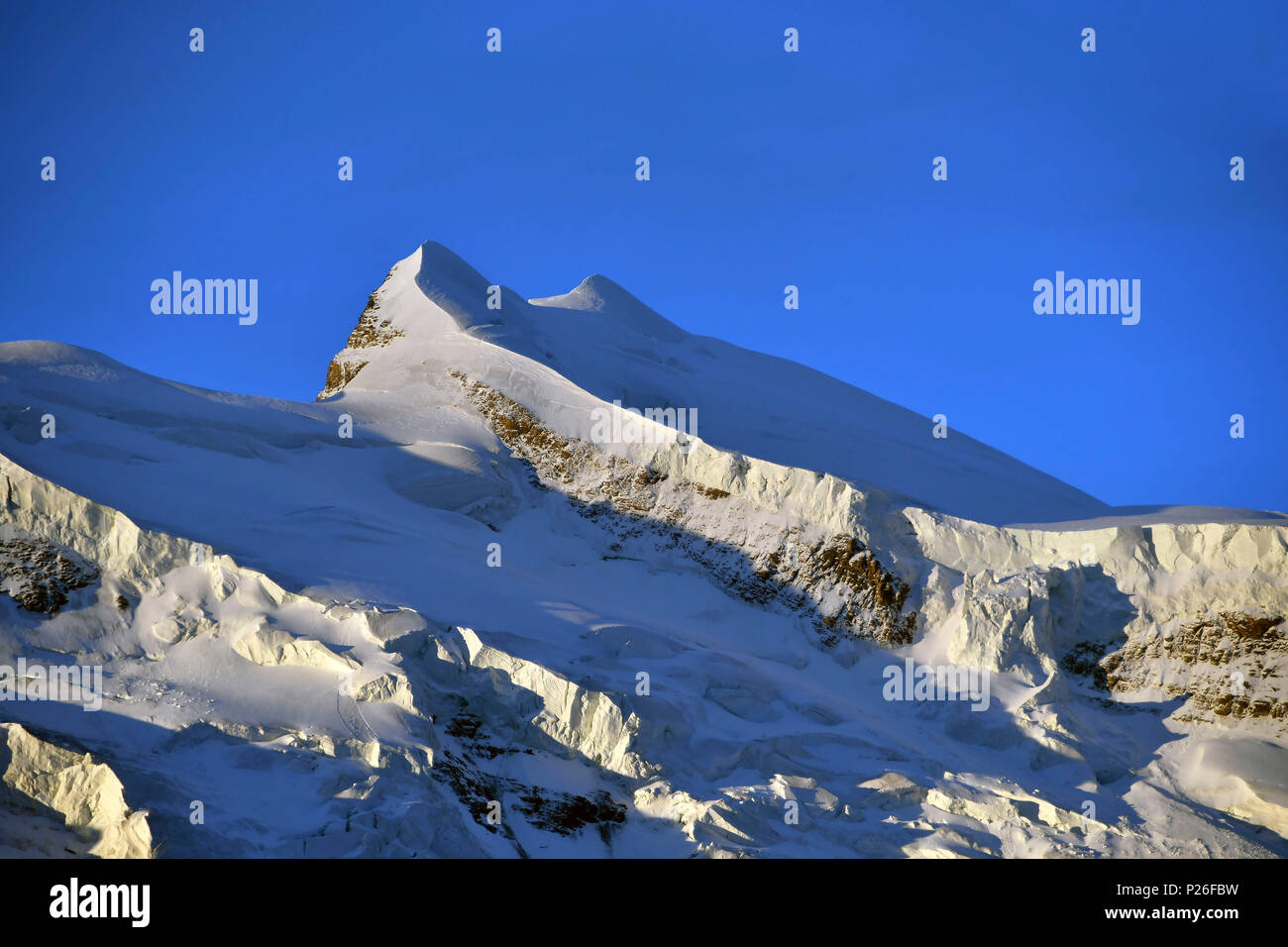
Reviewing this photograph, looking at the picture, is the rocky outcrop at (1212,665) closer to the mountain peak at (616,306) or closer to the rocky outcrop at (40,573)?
the rocky outcrop at (40,573)

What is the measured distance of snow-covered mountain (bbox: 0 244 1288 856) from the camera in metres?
31.1

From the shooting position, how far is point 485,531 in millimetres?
44844

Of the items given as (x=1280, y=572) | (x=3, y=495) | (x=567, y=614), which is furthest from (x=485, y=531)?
(x=1280, y=572)

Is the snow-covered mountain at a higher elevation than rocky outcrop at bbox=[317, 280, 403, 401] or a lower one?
lower

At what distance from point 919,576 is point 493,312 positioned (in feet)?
80.7

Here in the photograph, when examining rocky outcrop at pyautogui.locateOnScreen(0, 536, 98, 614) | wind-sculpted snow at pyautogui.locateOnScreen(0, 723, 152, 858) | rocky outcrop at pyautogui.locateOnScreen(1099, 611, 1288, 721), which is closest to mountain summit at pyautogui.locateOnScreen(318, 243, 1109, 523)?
rocky outcrop at pyautogui.locateOnScreen(1099, 611, 1288, 721)

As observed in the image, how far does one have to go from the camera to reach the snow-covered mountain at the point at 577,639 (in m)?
31.1

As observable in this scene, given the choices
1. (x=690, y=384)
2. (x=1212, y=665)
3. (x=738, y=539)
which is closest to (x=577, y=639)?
(x=738, y=539)

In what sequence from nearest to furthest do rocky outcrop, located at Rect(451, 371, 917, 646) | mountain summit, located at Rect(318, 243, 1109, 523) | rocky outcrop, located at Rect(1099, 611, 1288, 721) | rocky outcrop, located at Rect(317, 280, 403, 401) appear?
rocky outcrop, located at Rect(1099, 611, 1288, 721) < rocky outcrop, located at Rect(451, 371, 917, 646) < mountain summit, located at Rect(318, 243, 1109, 523) < rocky outcrop, located at Rect(317, 280, 403, 401)

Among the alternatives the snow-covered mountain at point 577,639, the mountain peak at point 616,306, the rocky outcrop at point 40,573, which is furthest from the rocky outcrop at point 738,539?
the mountain peak at point 616,306

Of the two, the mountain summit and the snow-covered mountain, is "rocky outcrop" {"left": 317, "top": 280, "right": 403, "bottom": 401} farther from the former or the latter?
the snow-covered mountain

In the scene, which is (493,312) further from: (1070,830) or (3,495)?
(1070,830)

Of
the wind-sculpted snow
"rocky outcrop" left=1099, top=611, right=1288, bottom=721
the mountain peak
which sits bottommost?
the wind-sculpted snow

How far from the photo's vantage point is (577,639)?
125 ft
